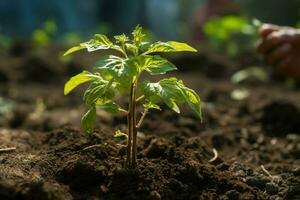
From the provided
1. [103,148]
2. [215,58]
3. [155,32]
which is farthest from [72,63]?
[155,32]

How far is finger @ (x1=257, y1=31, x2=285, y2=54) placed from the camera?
3566 millimetres

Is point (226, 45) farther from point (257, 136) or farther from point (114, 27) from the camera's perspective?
point (257, 136)

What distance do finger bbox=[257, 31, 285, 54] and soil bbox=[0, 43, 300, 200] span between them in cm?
50

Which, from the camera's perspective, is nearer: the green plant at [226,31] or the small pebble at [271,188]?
the small pebble at [271,188]

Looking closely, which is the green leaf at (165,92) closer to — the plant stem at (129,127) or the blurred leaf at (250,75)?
the plant stem at (129,127)

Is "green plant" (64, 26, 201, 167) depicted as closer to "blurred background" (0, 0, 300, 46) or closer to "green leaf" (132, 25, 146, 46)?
"green leaf" (132, 25, 146, 46)

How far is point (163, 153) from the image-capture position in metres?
2.45

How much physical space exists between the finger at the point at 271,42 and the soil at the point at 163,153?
496 millimetres

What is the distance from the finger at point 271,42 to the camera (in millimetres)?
3566

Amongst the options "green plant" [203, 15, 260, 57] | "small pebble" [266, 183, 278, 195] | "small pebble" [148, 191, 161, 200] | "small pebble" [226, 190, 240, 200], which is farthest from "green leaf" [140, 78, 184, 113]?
"green plant" [203, 15, 260, 57]

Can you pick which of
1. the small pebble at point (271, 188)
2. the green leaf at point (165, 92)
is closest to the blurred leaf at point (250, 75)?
the small pebble at point (271, 188)

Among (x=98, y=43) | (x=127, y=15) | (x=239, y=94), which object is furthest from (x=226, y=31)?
(x=98, y=43)

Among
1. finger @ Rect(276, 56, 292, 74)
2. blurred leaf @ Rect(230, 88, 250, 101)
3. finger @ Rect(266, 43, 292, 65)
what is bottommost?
blurred leaf @ Rect(230, 88, 250, 101)

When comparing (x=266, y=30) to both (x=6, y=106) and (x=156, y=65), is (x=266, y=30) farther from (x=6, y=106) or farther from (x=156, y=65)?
(x=6, y=106)
